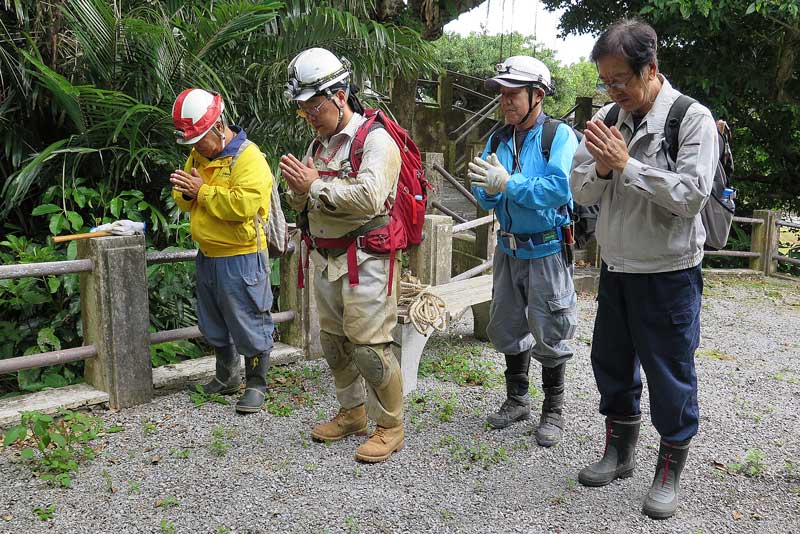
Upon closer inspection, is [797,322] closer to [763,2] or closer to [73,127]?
[763,2]

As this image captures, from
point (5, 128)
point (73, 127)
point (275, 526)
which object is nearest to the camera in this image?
point (275, 526)

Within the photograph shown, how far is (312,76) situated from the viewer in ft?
9.91

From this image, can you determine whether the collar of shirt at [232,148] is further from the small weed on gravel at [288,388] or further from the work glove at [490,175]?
the small weed on gravel at [288,388]

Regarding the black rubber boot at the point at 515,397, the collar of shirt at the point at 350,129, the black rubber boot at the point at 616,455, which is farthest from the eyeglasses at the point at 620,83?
the black rubber boot at the point at 515,397

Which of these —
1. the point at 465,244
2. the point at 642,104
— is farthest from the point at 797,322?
the point at 642,104

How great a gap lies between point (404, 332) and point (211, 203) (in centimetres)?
134

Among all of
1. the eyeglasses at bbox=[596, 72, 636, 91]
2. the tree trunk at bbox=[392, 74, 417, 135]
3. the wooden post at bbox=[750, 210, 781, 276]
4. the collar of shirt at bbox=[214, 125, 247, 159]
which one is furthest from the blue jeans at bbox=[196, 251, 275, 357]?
the wooden post at bbox=[750, 210, 781, 276]

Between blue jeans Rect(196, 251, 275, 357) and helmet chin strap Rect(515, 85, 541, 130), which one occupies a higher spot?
helmet chin strap Rect(515, 85, 541, 130)

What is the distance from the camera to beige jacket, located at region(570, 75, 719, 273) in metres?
2.56

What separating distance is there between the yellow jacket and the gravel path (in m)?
1.00

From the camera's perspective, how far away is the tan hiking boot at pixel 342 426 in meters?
3.62

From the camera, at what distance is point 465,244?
7.95 meters

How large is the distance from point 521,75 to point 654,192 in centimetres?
107

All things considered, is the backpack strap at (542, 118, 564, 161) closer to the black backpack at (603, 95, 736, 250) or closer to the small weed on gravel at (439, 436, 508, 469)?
the black backpack at (603, 95, 736, 250)
